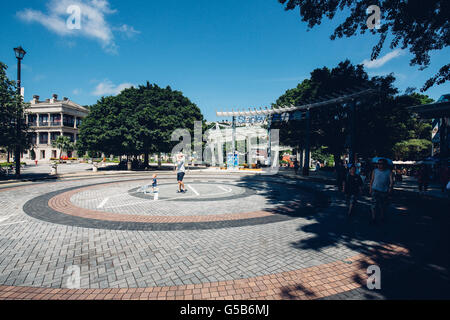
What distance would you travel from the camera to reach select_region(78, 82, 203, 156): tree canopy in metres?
24.0

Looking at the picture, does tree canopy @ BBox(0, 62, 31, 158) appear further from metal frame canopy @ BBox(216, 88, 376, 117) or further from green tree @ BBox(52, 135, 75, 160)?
green tree @ BBox(52, 135, 75, 160)

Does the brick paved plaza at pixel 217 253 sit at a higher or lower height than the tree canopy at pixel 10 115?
lower

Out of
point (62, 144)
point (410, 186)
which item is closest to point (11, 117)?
point (410, 186)

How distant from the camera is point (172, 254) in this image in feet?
14.3

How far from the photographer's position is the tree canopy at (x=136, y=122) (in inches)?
946

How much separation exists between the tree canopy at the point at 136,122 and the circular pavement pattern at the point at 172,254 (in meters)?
17.1

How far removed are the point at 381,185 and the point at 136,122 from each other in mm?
24351

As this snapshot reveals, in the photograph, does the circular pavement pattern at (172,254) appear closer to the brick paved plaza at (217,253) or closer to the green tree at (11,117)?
Result: the brick paved plaza at (217,253)

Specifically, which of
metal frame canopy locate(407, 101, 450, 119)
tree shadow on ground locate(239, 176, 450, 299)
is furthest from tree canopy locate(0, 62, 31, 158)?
metal frame canopy locate(407, 101, 450, 119)

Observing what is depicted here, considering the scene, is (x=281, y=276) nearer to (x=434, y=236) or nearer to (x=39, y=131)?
(x=434, y=236)

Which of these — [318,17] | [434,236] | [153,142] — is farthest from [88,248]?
[153,142]

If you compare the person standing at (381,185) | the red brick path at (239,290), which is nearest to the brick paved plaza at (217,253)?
the red brick path at (239,290)

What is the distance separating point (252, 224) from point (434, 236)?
4.69 meters

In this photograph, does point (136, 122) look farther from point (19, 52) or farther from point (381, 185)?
point (381, 185)
